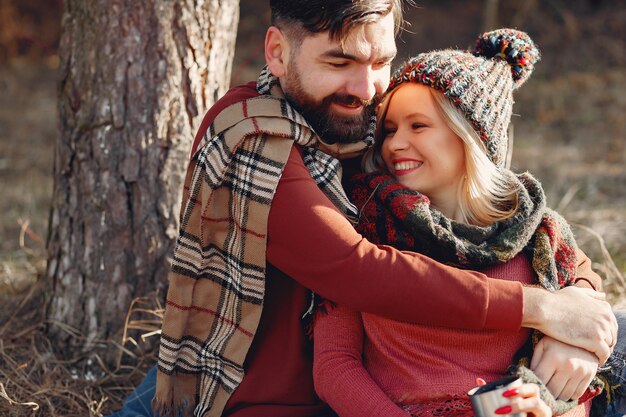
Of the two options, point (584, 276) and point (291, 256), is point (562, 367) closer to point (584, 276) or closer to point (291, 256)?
point (584, 276)

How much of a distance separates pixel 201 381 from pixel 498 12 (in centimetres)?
825

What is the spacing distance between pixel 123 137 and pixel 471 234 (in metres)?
1.55

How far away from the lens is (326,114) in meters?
2.48

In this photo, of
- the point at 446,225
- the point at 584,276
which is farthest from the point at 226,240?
the point at 584,276

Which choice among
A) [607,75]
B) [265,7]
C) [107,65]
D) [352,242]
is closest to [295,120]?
[352,242]

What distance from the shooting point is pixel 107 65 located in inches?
127

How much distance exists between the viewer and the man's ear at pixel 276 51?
251 cm

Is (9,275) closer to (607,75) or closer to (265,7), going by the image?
(607,75)

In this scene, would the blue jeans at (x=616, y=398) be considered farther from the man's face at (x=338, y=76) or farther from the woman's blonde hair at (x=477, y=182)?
the man's face at (x=338, y=76)

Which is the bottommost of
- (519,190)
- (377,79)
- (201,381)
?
(201,381)

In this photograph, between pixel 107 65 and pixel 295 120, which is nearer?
pixel 295 120

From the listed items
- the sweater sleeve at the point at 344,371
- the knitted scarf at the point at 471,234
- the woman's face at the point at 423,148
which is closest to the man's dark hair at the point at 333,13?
the woman's face at the point at 423,148

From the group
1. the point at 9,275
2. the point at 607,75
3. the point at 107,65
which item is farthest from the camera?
the point at 607,75

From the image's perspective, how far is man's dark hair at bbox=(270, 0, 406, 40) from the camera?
2.35 metres
